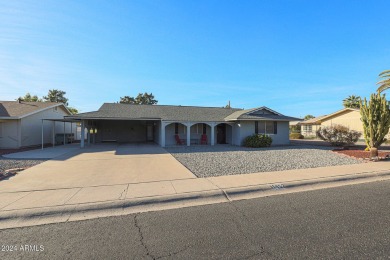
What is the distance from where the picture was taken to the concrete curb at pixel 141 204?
4.03 meters

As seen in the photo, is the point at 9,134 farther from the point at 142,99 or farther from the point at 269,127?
the point at 142,99

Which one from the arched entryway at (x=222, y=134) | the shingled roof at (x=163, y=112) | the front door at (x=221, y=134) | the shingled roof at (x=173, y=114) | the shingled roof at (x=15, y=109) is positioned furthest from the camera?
the front door at (x=221, y=134)

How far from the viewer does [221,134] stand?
21.3 meters

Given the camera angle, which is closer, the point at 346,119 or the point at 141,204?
the point at 141,204

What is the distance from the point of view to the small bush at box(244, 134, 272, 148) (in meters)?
17.0

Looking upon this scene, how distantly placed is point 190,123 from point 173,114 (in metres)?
2.45

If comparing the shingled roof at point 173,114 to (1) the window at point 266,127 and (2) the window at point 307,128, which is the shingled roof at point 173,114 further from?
(2) the window at point 307,128

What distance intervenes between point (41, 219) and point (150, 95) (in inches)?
1977

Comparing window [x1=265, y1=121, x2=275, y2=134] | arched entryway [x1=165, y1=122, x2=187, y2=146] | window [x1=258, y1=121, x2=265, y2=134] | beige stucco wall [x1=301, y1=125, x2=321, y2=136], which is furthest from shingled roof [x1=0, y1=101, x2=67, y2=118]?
beige stucco wall [x1=301, y1=125, x2=321, y2=136]

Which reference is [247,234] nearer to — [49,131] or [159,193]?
[159,193]

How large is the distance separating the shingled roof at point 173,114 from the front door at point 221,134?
124 centimetres

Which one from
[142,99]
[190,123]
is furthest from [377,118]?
[142,99]

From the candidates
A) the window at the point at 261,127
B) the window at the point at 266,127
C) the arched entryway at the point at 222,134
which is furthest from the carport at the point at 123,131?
the window at the point at 261,127

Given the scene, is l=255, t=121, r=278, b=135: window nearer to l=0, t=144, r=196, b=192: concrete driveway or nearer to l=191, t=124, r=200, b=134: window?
l=191, t=124, r=200, b=134: window
